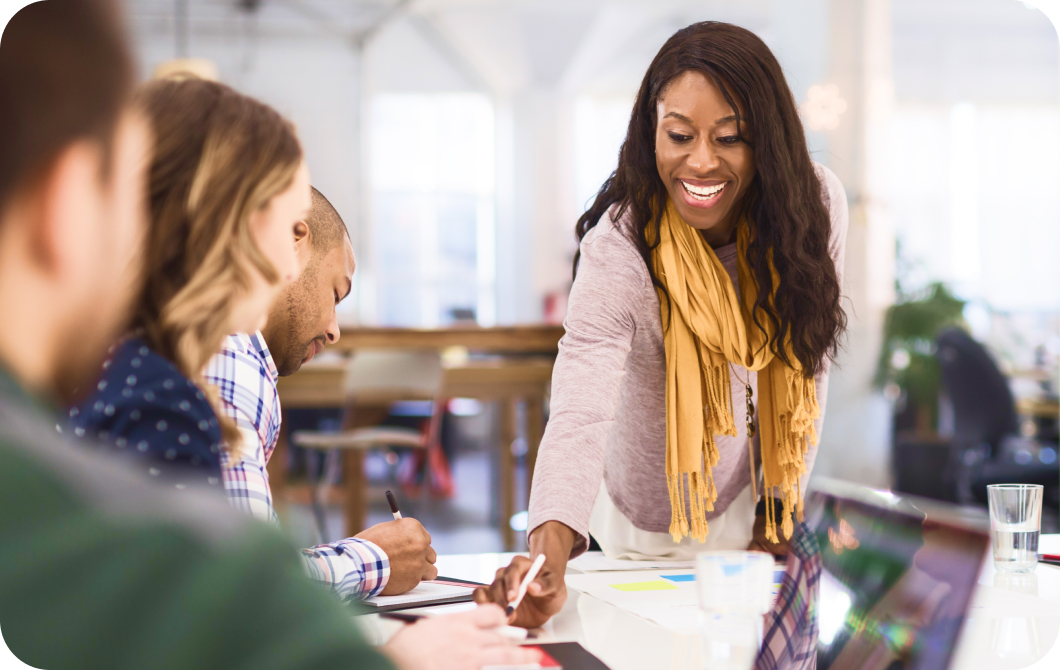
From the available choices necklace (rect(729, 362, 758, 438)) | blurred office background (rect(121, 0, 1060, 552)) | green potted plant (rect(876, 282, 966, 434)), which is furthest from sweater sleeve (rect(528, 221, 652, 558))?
blurred office background (rect(121, 0, 1060, 552))

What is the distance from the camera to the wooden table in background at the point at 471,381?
3.67 meters

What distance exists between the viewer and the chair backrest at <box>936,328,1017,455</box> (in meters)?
3.40

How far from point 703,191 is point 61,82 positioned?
98 centimetres

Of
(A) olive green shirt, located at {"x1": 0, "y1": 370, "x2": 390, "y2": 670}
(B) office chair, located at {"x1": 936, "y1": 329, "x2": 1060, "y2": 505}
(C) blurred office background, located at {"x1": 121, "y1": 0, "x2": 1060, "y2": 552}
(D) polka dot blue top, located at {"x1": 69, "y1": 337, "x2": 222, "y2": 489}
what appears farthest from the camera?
(C) blurred office background, located at {"x1": 121, "y1": 0, "x2": 1060, "y2": 552}

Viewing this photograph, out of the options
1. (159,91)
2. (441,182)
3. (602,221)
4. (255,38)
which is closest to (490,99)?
(441,182)

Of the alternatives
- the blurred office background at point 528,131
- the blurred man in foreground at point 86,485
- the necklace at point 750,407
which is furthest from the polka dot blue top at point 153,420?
the blurred office background at point 528,131

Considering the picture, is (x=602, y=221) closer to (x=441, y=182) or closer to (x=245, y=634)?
(x=245, y=634)

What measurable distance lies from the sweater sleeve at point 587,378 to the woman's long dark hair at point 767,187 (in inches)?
2.1

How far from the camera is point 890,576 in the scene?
2.22 feet

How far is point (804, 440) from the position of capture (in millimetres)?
1247

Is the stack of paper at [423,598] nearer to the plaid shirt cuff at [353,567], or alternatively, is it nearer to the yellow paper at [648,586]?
the plaid shirt cuff at [353,567]

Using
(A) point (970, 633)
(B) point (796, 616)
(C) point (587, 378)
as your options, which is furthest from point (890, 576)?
(C) point (587, 378)

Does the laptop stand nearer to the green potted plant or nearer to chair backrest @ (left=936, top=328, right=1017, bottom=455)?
chair backrest @ (left=936, top=328, right=1017, bottom=455)

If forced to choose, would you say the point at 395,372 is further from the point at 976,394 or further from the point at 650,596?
the point at 650,596
